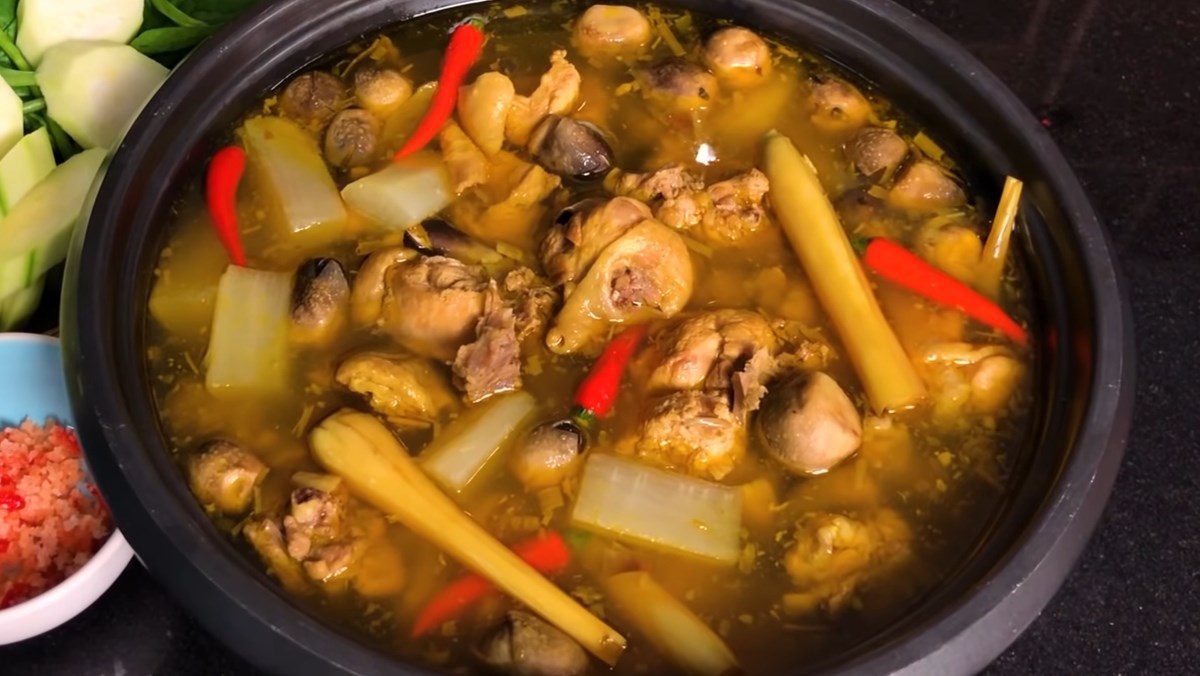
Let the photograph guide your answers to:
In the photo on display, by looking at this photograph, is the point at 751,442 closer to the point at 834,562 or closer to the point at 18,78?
the point at 834,562

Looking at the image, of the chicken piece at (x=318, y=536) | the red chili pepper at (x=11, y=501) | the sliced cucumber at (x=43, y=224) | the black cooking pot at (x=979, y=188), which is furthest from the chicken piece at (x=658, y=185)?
the red chili pepper at (x=11, y=501)

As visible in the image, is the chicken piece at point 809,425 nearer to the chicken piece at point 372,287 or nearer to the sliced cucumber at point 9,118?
the chicken piece at point 372,287

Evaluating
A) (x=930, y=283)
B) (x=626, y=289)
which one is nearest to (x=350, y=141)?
(x=626, y=289)

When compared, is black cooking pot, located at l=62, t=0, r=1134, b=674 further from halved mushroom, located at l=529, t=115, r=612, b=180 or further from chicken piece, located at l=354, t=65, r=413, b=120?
halved mushroom, located at l=529, t=115, r=612, b=180

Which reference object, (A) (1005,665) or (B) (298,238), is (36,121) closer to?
(B) (298,238)

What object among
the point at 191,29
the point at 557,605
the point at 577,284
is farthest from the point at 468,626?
the point at 191,29
